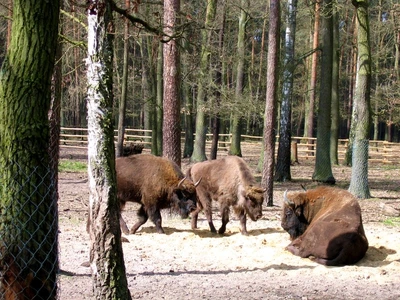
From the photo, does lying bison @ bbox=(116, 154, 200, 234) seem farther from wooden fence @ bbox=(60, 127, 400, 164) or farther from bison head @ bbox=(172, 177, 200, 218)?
wooden fence @ bbox=(60, 127, 400, 164)

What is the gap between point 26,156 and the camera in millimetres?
5039

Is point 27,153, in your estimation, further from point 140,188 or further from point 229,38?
point 229,38

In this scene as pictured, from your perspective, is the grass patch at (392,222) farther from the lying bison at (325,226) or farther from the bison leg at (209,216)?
the bison leg at (209,216)

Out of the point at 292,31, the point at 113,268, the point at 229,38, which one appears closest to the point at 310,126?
Result: the point at 229,38

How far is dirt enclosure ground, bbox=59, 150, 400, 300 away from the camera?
7.46 metres

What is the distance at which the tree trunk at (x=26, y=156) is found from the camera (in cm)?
500

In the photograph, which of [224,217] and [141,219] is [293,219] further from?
[141,219]

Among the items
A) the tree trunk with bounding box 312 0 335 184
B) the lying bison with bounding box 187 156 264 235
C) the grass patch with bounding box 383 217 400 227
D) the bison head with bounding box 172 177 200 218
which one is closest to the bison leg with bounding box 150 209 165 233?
the bison head with bounding box 172 177 200 218

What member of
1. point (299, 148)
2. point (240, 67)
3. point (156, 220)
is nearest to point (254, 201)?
point (156, 220)

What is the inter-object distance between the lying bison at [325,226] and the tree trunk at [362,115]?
6884mm

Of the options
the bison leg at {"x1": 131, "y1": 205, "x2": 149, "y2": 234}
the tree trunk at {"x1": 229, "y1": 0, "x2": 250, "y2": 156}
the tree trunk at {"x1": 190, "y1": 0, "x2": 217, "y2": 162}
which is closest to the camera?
the bison leg at {"x1": 131, "y1": 205, "x2": 149, "y2": 234}

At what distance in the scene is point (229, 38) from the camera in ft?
110

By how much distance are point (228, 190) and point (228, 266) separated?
294cm

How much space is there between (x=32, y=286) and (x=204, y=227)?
24.7ft
